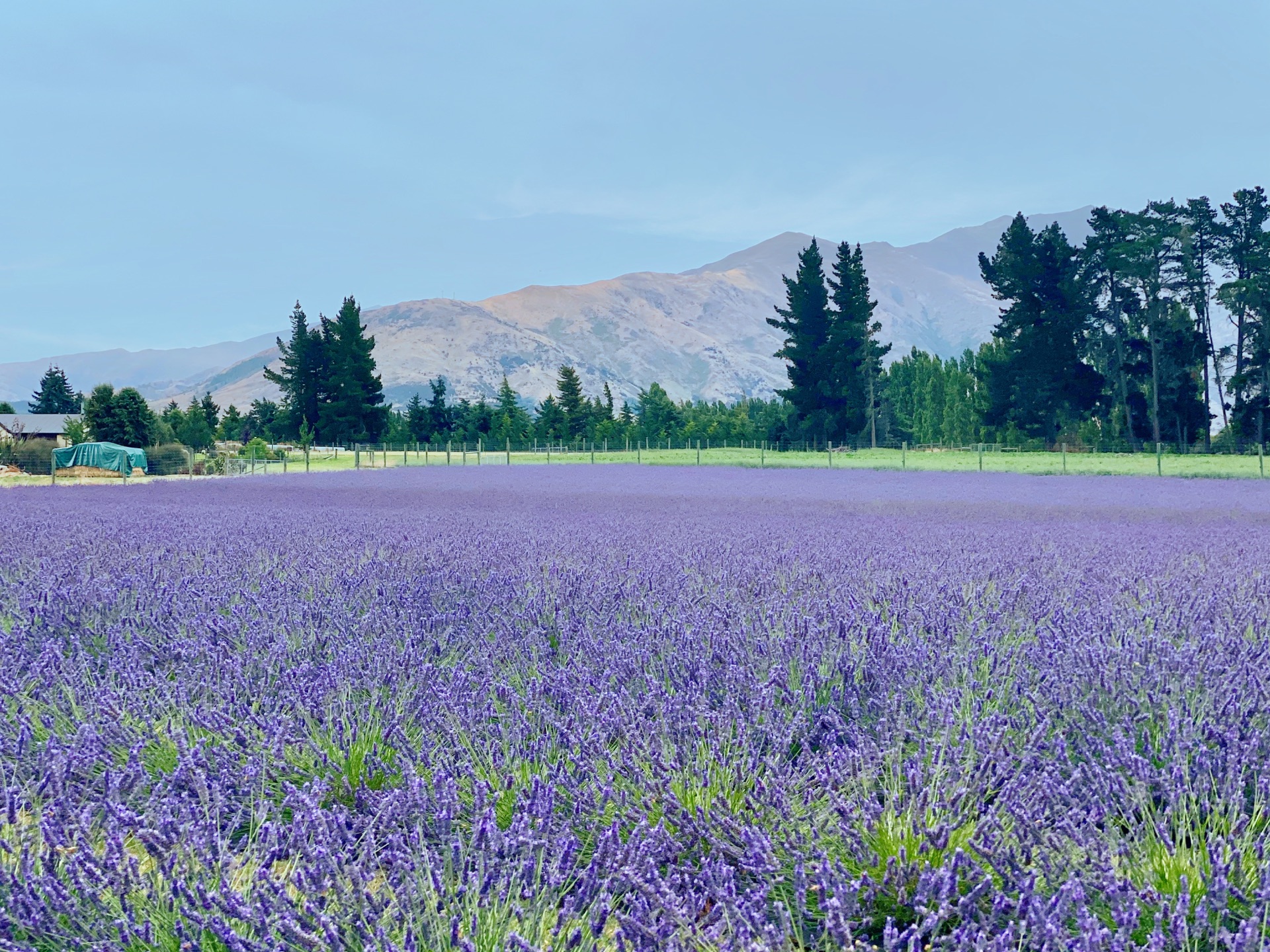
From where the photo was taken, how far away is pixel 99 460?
28500mm

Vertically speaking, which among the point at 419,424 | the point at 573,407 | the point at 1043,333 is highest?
the point at 1043,333

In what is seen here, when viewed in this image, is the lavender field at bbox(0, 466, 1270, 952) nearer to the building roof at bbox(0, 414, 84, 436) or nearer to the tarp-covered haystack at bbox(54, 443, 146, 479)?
the tarp-covered haystack at bbox(54, 443, 146, 479)

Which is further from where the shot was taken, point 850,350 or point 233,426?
point 233,426

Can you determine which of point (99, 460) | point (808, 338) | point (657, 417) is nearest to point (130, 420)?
point (99, 460)

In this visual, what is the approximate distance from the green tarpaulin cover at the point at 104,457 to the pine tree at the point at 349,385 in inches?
1237

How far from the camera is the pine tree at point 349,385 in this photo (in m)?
60.7

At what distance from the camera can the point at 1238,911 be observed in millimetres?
1479

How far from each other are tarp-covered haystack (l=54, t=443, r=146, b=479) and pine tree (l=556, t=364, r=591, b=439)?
3944 centimetres

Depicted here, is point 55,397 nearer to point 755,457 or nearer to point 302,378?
point 302,378

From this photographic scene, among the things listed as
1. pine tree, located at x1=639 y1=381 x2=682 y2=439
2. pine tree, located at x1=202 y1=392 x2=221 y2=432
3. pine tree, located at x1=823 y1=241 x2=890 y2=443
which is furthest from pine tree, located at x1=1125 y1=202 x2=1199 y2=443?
pine tree, located at x1=202 y1=392 x2=221 y2=432

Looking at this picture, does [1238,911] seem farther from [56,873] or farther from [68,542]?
[68,542]

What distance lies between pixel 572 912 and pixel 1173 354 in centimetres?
4509

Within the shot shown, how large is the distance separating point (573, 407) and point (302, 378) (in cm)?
1984

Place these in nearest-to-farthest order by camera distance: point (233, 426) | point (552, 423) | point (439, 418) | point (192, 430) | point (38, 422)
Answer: point (192, 430) → point (38, 422) → point (552, 423) → point (439, 418) → point (233, 426)
